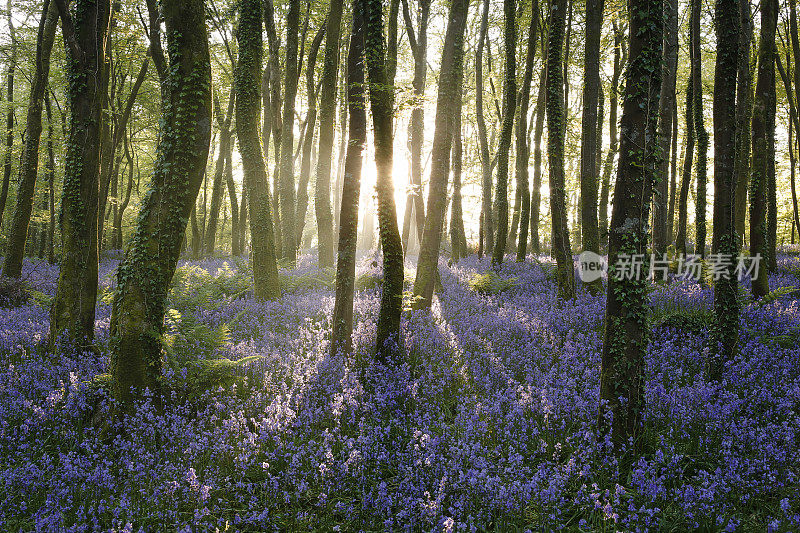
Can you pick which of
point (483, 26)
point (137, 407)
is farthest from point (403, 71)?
point (137, 407)

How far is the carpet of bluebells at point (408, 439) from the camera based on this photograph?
3535mm

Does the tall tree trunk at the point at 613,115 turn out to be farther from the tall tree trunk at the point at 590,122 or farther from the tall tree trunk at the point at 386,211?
the tall tree trunk at the point at 386,211

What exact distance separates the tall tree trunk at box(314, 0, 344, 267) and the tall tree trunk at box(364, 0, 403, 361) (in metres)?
8.18

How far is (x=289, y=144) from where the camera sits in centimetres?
1609

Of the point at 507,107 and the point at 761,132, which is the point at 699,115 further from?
the point at 507,107

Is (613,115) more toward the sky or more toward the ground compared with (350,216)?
more toward the sky

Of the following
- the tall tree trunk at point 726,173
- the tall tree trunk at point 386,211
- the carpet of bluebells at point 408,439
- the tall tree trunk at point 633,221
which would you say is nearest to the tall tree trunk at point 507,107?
the carpet of bluebells at point 408,439

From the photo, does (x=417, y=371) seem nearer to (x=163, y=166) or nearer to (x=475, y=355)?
(x=475, y=355)

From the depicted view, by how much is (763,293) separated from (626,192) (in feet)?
26.0

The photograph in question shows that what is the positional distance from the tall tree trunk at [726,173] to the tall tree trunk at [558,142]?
12.8 ft

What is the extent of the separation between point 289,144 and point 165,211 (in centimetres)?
1165

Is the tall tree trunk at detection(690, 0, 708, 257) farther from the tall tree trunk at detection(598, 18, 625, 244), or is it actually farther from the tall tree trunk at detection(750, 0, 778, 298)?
the tall tree trunk at detection(598, 18, 625, 244)

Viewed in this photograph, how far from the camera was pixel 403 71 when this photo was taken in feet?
88.2

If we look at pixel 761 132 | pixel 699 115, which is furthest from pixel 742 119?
pixel 699 115
